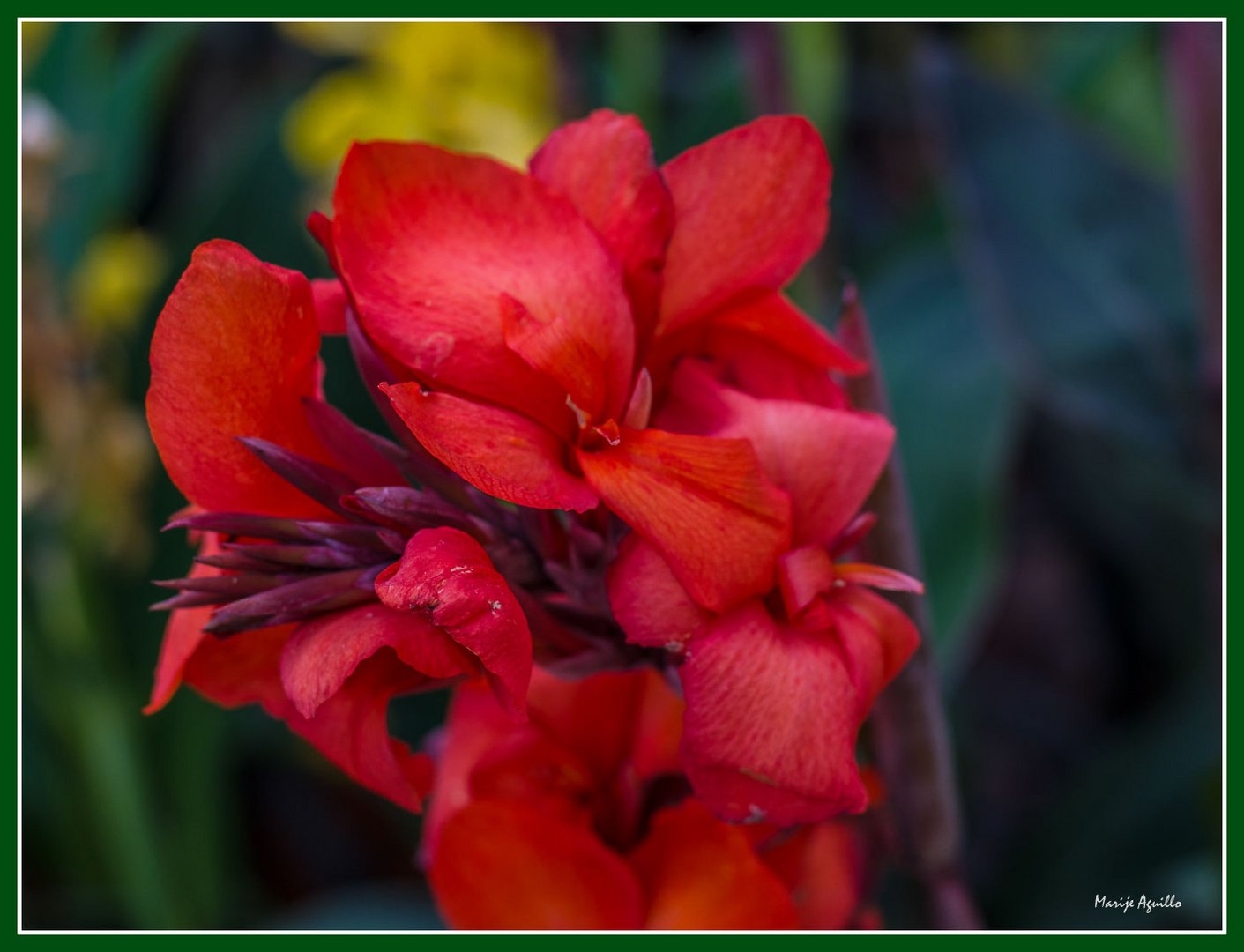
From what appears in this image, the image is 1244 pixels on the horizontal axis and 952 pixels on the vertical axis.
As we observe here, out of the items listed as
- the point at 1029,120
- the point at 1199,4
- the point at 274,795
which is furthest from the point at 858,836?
the point at 274,795

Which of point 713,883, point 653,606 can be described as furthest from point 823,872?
point 653,606

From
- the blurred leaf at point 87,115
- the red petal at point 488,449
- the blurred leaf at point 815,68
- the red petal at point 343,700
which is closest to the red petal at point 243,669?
the red petal at point 343,700

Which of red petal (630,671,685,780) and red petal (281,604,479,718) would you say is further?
red petal (630,671,685,780)

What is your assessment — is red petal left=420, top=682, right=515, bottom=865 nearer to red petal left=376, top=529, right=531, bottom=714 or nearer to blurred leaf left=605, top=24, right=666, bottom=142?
red petal left=376, top=529, right=531, bottom=714

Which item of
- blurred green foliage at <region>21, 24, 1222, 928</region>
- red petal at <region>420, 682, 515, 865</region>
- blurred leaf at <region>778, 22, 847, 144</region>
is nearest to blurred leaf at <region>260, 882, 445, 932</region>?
blurred green foliage at <region>21, 24, 1222, 928</region>

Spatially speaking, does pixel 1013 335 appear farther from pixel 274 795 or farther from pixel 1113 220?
pixel 274 795
